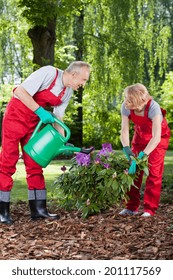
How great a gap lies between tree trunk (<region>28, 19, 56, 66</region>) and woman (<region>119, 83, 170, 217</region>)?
22.5 feet

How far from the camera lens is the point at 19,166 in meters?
10.5

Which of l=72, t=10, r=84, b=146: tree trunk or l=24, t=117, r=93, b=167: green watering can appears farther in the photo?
l=72, t=10, r=84, b=146: tree trunk

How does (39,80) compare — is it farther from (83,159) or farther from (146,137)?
(146,137)

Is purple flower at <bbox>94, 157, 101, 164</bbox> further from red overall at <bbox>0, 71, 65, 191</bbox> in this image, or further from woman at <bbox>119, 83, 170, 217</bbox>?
red overall at <bbox>0, 71, 65, 191</bbox>

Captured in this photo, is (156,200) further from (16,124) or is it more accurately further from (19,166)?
(19,166)

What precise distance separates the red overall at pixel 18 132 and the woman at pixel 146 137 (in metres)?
0.58

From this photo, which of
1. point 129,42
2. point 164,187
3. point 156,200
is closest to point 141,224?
point 156,200

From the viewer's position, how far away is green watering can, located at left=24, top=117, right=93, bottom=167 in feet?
14.5

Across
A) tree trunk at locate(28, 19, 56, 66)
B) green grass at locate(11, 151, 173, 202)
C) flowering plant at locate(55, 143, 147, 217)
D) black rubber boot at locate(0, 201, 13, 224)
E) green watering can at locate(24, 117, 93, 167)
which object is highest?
tree trunk at locate(28, 19, 56, 66)

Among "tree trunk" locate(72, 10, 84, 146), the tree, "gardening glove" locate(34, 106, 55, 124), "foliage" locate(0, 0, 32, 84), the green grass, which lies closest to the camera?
"gardening glove" locate(34, 106, 55, 124)

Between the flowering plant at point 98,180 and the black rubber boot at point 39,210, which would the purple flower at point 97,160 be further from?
the black rubber boot at point 39,210

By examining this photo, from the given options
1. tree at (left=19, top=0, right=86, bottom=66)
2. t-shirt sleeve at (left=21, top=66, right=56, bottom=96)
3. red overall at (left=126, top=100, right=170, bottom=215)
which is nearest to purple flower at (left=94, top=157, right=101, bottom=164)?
red overall at (left=126, top=100, right=170, bottom=215)
